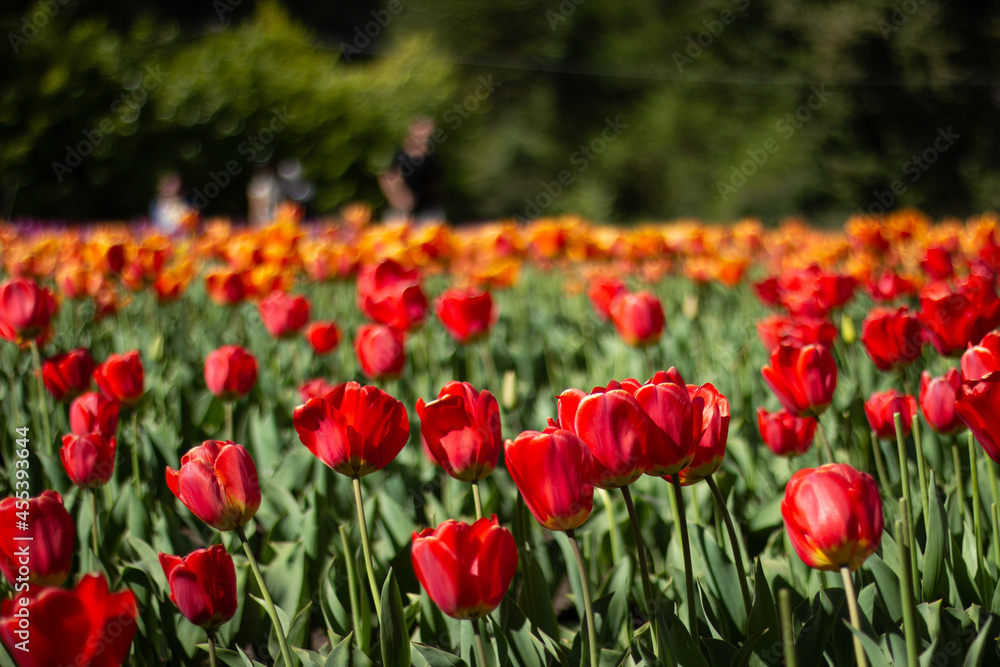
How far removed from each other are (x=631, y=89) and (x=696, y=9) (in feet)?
7.62

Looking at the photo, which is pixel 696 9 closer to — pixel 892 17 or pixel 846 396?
pixel 892 17

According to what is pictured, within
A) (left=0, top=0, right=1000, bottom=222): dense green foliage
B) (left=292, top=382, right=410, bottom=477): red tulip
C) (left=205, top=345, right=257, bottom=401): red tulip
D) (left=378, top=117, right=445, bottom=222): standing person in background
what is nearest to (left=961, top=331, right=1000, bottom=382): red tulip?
(left=292, top=382, right=410, bottom=477): red tulip

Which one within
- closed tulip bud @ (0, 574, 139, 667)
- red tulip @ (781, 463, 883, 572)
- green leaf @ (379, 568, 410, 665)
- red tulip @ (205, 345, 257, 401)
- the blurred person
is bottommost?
the blurred person

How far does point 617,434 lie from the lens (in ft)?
2.47

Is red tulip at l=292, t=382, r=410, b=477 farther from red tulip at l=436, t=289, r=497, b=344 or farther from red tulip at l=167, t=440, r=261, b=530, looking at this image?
red tulip at l=436, t=289, r=497, b=344

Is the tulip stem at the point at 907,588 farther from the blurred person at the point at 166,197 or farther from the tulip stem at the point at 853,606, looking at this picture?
the blurred person at the point at 166,197

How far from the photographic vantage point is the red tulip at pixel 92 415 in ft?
4.11

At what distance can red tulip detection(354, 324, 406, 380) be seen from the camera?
152 centimetres

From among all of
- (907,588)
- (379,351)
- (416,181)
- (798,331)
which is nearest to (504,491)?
(379,351)

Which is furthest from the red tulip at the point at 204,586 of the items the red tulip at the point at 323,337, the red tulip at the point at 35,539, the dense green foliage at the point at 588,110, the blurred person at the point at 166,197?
the dense green foliage at the point at 588,110

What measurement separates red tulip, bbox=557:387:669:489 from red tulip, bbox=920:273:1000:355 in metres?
0.79

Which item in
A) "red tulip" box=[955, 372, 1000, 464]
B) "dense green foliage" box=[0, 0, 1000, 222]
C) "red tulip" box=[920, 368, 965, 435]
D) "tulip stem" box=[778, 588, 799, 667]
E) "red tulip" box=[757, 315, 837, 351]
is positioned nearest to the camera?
"tulip stem" box=[778, 588, 799, 667]

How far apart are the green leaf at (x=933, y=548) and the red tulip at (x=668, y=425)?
390mm

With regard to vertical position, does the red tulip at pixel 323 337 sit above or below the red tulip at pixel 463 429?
below
